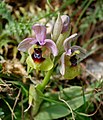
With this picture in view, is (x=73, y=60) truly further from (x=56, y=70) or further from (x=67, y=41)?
(x=56, y=70)

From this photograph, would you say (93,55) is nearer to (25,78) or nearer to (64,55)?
(25,78)

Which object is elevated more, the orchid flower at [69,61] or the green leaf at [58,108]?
the orchid flower at [69,61]

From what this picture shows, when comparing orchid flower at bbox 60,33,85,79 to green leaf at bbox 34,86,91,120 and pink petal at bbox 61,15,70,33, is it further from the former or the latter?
green leaf at bbox 34,86,91,120

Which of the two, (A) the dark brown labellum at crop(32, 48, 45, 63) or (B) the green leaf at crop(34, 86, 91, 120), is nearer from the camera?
(A) the dark brown labellum at crop(32, 48, 45, 63)

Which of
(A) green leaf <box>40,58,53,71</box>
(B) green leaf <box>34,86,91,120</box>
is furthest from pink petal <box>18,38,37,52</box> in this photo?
(B) green leaf <box>34,86,91,120</box>

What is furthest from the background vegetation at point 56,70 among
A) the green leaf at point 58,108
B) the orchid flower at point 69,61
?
the orchid flower at point 69,61

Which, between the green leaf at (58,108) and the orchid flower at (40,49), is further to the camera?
the green leaf at (58,108)

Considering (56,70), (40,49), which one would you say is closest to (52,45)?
(40,49)

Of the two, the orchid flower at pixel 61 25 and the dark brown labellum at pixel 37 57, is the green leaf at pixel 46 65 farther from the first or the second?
the orchid flower at pixel 61 25

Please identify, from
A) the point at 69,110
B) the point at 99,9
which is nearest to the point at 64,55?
the point at 69,110

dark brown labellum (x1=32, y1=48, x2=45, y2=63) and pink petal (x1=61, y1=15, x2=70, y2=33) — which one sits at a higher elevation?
pink petal (x1=61, y1=15, x2=70, y2=33)
